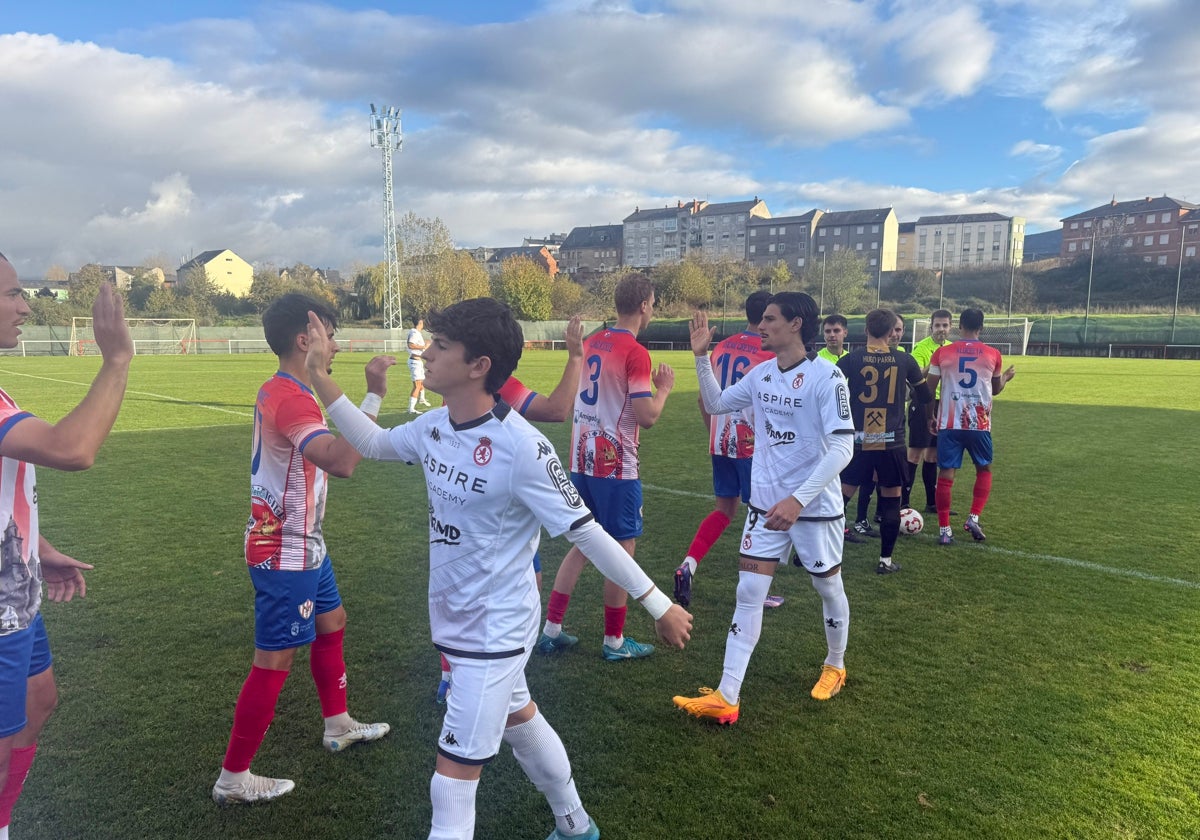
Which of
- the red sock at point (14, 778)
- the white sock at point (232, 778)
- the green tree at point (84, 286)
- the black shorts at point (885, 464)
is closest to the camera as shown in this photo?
the red sock at point (14, 778)

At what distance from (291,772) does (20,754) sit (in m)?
1.15

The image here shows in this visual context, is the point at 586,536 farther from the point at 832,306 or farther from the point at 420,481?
the point at 832,306

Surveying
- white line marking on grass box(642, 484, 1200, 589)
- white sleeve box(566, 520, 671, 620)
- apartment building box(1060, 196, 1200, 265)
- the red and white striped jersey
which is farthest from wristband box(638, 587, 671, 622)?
apartment building box(1060, 196, 1200, 265)

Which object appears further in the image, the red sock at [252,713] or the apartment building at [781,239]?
the apartment building at [781,239]

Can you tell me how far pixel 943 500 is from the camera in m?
7.34

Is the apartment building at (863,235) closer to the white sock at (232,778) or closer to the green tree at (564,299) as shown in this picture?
the green tree at (564,299)

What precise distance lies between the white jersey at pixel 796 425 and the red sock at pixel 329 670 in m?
2.35

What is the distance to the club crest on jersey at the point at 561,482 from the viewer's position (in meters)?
2.36

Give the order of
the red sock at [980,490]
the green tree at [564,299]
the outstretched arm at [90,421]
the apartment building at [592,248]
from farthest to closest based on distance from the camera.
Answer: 1. the apartment building at [592,248]
2. the green tree at [564,299]
3. the red sock at [980,490]
4. the outstretched arm at [90,421]

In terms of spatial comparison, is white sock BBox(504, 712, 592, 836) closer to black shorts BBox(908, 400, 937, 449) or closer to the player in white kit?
the player in white kit

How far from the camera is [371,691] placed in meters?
4.27

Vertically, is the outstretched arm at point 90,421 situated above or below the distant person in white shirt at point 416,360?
above

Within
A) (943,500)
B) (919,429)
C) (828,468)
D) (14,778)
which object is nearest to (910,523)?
(943,500)

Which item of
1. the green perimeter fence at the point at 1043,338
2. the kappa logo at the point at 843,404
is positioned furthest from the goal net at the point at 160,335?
the kappa logo at the point at 843,404
